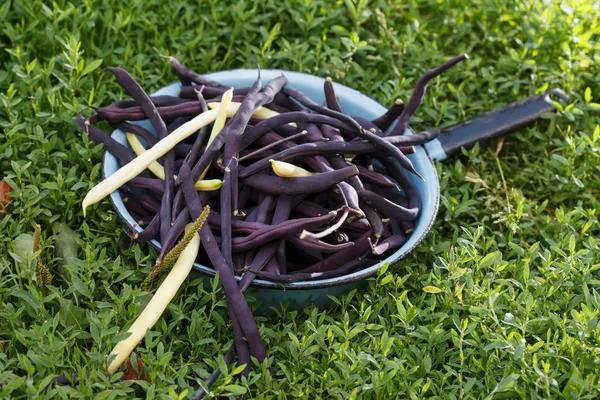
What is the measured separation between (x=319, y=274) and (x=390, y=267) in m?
0.29

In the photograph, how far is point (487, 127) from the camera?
11.1 feet

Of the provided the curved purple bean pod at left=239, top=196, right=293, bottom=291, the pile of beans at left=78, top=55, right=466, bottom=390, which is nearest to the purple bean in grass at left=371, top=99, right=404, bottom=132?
the pile of beans at left=78, top=55, right=466, bottom=390

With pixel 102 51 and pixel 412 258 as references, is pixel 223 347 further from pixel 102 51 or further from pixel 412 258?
pixel 102 51

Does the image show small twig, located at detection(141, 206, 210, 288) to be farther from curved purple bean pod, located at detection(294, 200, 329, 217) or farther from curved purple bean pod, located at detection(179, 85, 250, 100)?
curved purple bean pod, located at detection(179, 85, 250, 100)

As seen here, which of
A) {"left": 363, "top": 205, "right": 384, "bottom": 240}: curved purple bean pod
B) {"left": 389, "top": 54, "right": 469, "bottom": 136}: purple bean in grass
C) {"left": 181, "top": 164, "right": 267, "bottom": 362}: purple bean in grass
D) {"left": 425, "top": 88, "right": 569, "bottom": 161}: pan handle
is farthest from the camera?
{"left": 425, "top": 88, "right": 569, "bottom": 161}: pan handle

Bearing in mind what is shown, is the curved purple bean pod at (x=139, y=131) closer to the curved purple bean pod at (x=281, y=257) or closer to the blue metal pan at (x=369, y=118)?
the blue metal pan at (x=369, y=118)

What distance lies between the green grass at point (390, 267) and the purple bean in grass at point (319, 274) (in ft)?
0.33

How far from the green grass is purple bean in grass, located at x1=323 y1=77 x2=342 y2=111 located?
523 mm

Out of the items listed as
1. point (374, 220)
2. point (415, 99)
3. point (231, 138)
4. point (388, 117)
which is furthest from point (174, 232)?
point (415, 99)

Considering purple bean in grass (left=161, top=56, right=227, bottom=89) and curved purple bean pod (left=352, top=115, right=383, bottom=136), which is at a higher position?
purple bean in grass (left=161, top=56, right=227, bottom=89)

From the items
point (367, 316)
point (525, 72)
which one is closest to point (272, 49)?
point (525, 72)

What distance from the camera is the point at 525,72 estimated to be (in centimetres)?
393

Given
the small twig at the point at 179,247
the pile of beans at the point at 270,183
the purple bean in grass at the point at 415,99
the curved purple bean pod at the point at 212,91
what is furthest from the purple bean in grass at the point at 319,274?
the curved purple bean pod at the point at 212,91

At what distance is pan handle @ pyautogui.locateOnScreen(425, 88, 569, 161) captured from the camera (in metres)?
3.32
